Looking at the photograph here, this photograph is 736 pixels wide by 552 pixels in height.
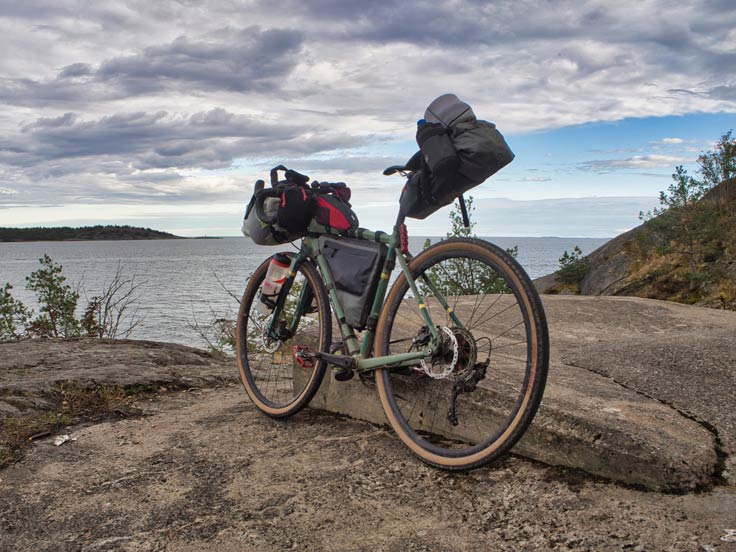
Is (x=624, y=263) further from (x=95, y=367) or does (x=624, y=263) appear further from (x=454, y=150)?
(x=454, y=150)

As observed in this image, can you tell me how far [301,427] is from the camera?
3826 millimetres

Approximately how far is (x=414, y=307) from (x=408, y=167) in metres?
1.03

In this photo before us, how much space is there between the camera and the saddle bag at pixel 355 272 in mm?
3416

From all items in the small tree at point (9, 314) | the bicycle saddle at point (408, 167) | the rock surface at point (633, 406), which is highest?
the bicycle saddle at point (408, 167)

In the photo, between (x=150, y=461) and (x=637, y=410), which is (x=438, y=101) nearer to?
(x=637, y=410)

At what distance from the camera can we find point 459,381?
9.66ft

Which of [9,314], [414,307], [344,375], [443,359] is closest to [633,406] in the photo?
[443,359]

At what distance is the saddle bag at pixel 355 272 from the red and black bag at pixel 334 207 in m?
0.10

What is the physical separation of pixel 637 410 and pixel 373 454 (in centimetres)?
133

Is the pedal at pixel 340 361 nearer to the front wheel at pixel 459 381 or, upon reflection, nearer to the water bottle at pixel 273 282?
the front wheel at pixel 459 381

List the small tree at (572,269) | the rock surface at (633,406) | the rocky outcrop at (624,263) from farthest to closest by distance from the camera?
the small tree at (572,269), the rocky outcrop at (624,263), the rock surface at (633,406)

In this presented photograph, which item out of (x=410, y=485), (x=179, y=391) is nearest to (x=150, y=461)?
(x=410, y=485)

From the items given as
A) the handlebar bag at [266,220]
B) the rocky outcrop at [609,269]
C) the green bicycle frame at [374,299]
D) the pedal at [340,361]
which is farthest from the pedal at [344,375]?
the rocky outcrop at [609,269]

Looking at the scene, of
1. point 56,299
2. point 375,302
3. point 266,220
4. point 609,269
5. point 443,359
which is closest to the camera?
point 443,359
